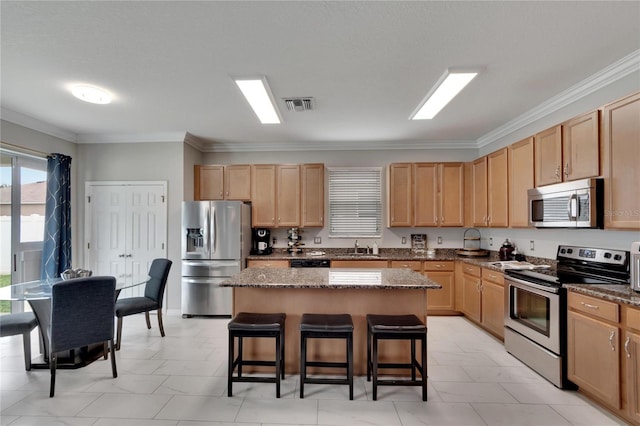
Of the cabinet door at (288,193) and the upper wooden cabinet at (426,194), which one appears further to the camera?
the cabinet door at (288,193)

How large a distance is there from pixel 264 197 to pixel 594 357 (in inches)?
167

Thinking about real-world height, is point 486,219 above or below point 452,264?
above

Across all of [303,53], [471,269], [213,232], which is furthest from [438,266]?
[303,53]

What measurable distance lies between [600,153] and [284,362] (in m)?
3.27

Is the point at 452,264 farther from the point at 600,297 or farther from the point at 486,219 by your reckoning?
the point at 600,297

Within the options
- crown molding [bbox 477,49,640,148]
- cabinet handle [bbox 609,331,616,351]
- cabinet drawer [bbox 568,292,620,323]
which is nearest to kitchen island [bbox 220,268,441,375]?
cabinet drawer [bbox 568,292,620,323]

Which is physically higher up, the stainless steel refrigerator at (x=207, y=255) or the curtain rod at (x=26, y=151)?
the curtain rod at (x=26, y=151)

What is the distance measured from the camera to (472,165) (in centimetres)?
477

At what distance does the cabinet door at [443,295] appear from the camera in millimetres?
4527

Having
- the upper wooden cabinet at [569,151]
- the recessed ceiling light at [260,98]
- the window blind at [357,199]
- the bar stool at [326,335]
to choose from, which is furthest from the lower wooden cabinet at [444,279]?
the recessed ceiling light at [260,98]

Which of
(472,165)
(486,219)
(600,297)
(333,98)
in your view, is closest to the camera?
(600,297)

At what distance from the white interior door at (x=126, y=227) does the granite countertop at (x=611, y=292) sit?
490cm

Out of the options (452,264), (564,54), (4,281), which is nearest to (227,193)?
(4,281)

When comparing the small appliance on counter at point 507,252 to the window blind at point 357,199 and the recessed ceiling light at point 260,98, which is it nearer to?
the window blind at point 357,199
